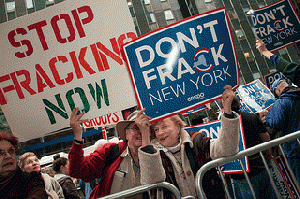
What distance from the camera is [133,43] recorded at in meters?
2.35

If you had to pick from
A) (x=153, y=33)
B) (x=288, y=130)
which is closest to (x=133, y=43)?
(x=153, y=33)

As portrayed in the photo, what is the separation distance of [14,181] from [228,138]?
2094 millimetres

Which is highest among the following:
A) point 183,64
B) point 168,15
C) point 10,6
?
point 10,6

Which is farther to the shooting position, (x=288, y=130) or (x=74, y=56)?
(x=288, y=130)

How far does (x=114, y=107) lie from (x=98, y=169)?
2.35 ft

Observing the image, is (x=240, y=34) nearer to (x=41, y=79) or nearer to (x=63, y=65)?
(x=63, y=65)

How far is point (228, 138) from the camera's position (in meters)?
2.01

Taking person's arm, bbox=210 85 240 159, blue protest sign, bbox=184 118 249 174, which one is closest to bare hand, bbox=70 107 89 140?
person's arm, bbox=210 85 240 159

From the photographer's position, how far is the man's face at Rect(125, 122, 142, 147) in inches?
93.7

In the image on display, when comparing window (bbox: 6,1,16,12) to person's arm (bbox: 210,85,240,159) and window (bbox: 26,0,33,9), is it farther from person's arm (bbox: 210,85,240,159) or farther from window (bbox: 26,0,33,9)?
person's arm (bbox: 210,85,240,159)

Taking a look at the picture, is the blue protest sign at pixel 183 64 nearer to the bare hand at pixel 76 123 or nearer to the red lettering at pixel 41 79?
the bare hand at pixel 76 123

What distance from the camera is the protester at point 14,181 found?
204cm

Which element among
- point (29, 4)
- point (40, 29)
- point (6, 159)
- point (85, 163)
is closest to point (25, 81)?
point (40, 29)

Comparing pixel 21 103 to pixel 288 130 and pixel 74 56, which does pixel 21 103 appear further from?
pixel 288 130
